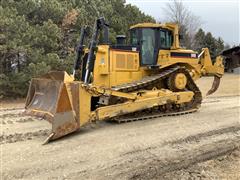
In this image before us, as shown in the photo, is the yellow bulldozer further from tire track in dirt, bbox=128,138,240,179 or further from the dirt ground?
tire track in dirt, bbox=128,138,240,179

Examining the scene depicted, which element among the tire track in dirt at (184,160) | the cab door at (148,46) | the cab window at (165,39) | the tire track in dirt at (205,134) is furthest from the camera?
the cab window at (165,39)

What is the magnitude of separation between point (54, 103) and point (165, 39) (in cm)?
402

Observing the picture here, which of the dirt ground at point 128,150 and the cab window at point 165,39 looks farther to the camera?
the cab window at point 165,39

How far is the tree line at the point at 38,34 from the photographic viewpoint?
1502 cm

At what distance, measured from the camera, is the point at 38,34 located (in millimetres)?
15930

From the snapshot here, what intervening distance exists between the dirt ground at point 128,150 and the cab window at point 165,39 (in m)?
2.20

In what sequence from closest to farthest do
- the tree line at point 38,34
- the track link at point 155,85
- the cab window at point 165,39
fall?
1. the track link at point 155,85
2. the cab window at point 165,39
3. the tree line at point 38,34

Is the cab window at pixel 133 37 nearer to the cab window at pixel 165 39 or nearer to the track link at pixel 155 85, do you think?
the cab window at pixel 165 39

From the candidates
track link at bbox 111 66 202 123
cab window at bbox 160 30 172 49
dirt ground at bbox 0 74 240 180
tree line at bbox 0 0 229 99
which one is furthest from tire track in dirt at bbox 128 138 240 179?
tree line at bbox 0 0 229 99

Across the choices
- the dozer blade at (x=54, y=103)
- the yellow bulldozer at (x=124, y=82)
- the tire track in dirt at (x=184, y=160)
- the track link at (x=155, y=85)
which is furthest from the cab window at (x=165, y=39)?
the tire track in dirt at (x=184, y=160)

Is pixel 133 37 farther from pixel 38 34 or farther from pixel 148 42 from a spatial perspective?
pixel 38 34

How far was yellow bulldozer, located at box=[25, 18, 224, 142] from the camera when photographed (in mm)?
7984

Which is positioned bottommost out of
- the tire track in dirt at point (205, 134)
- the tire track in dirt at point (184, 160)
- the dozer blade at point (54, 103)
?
the tire track in dirt at point (184, 160)

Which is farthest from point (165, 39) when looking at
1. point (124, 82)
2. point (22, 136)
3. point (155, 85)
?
point (22, 136)
